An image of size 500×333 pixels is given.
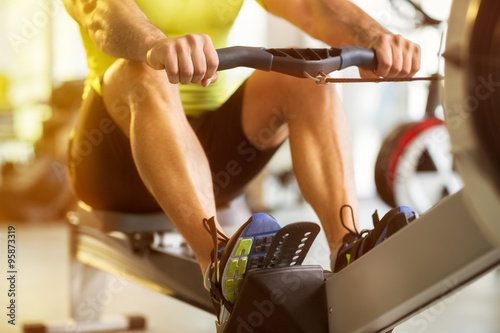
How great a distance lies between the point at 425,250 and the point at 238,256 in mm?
285

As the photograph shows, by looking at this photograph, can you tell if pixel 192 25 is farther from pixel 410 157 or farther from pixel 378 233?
pixel 410 157

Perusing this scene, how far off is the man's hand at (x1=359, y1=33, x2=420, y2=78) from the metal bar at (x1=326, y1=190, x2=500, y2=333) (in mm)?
306

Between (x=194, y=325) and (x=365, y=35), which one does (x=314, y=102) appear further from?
(x=194, y=325)

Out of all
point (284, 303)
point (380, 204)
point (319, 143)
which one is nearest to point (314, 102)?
point (319, 143)

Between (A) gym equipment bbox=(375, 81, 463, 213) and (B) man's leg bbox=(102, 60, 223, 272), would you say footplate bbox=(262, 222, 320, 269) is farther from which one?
(A) gym equipment bbox=(375, 81, 463, 213)

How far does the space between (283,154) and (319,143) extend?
14.3 feet

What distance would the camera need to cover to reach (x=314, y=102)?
4.12ft

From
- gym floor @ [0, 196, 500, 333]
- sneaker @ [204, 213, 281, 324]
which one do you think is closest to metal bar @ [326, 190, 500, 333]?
sneaker @ [204, 213, 281, 324]

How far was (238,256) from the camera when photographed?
100 centimetres

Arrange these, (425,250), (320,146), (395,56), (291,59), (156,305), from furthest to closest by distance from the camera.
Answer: (156,305)
(320,146)
(395,56)
(291,59)
(425,250)

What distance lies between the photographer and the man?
1042 mm

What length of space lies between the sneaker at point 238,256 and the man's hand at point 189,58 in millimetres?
234

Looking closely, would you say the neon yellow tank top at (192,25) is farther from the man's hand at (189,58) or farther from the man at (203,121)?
the man's hand at (189,58)

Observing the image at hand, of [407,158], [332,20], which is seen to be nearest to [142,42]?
[332,20]
